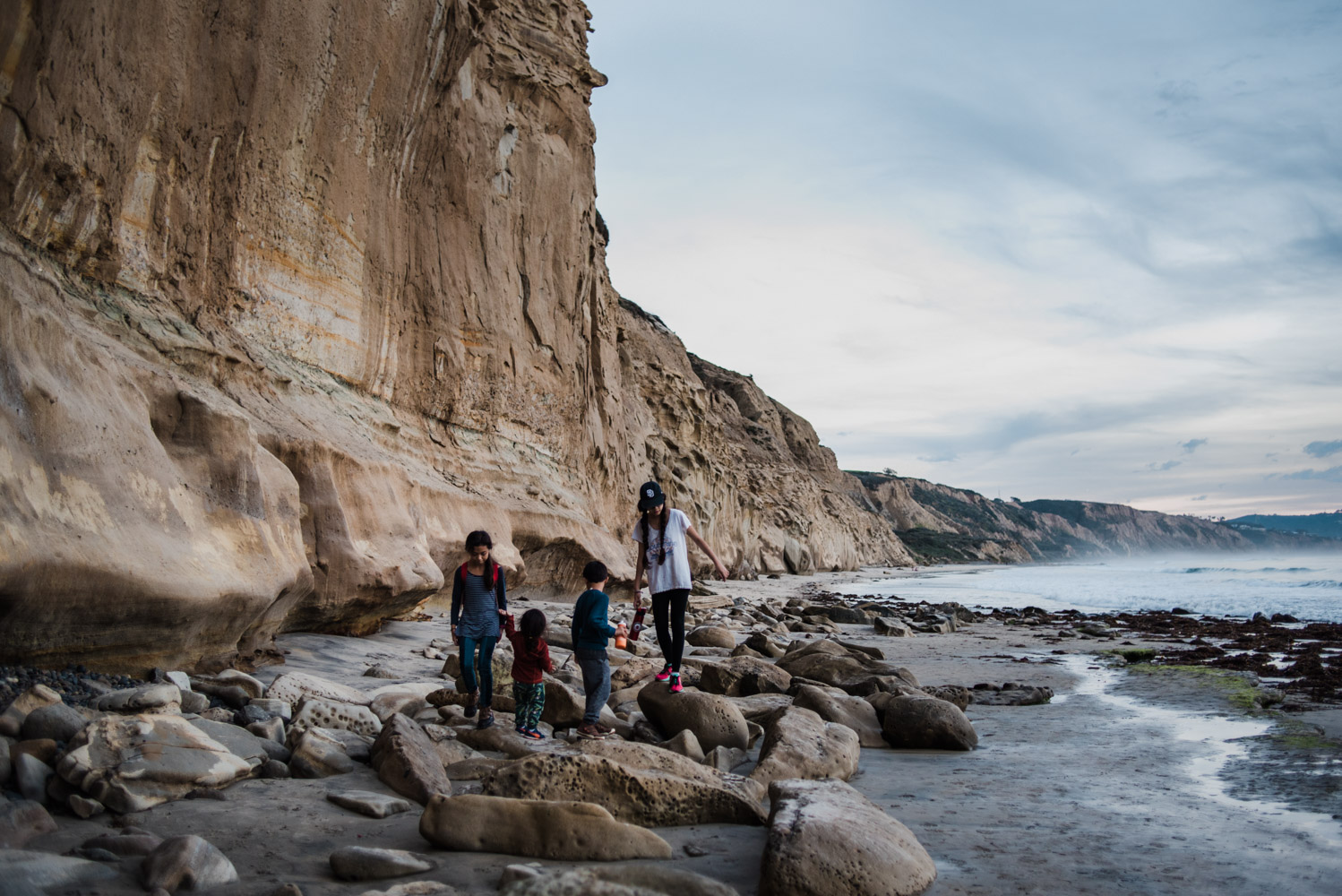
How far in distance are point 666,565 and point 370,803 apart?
9.09 ft

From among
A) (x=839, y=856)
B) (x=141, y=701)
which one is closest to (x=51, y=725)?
(x=141, y=701)

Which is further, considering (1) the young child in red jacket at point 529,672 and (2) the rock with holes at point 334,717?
(1) the young child in red jacket at point 529,672

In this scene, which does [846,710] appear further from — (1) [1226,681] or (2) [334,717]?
(1) [1226,681]

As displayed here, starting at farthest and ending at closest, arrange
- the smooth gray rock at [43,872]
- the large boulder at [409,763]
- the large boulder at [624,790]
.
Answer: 1. the large boulder at [409,763]
2. the large boulder at [624,790]
3. the smooth gray rock at [43,872]

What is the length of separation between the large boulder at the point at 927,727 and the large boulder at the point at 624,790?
217 cm

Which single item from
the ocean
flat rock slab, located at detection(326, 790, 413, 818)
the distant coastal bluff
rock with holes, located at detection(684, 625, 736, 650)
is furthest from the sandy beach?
the ocean

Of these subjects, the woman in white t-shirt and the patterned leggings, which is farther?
the woman in white t-shirt

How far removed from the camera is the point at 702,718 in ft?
15.8

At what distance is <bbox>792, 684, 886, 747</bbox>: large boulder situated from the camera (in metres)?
5.30

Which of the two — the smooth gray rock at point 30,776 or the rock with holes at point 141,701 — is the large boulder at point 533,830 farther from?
the rock with holes at point 141,701

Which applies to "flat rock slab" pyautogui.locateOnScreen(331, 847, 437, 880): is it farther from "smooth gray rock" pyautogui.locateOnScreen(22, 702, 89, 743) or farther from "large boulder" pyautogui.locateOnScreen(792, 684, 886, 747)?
"large boulder" pyautogui.locateOnScreen(792, 684, 886, 747)

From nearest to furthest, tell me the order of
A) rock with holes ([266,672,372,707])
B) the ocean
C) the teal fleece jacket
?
rock with holes ([266,672,372,707])
the teal fleece jacket
the ocean

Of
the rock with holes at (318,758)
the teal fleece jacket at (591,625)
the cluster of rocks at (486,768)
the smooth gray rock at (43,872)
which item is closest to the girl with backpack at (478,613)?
the cluster of rocks at (486,768)

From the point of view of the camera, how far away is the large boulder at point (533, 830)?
106 inches
